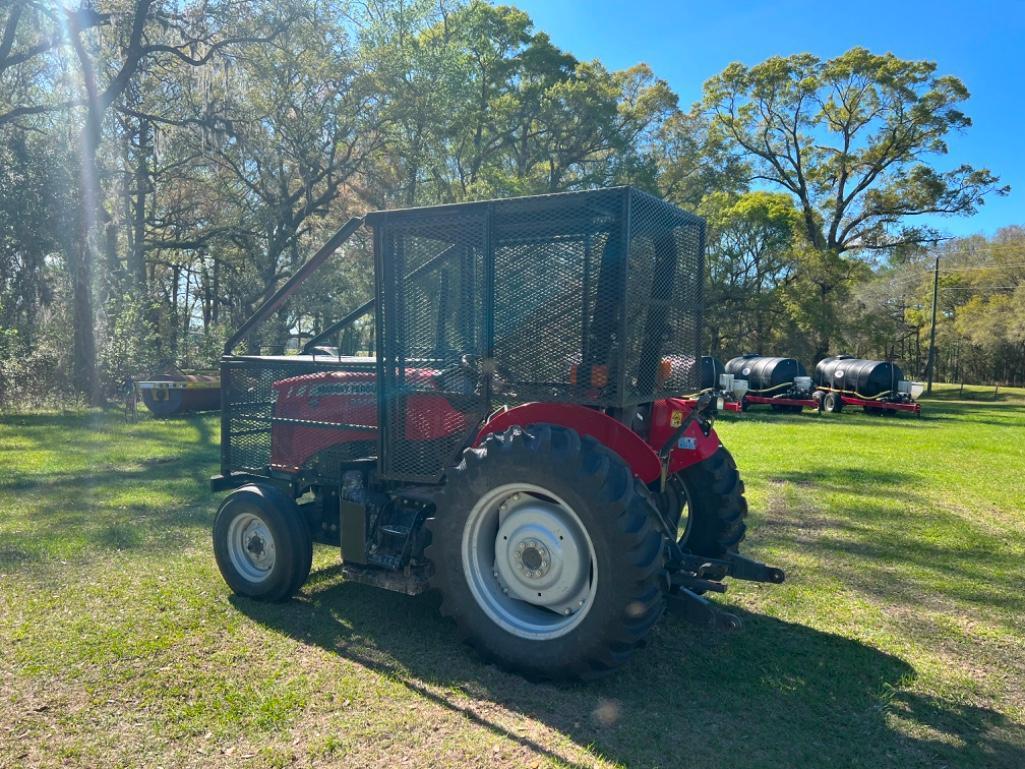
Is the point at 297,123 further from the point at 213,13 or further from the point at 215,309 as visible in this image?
the point at 215,309

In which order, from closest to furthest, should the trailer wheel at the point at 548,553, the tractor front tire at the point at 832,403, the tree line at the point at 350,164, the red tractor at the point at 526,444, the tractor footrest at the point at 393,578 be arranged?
the trailer wheel at the point at 548,553 → the red tractor at the point at 526,444 → the tractor footrest at the point at 393,578 → the tree line at the point at 350,164 → the tractor front tire at the point at 832,403

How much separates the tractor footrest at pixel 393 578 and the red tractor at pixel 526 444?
12mm

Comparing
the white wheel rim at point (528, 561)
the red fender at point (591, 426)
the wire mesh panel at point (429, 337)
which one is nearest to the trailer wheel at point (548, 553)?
the white wheel rim at point (528, 561)

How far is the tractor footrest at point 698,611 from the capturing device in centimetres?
406

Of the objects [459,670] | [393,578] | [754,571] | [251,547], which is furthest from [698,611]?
[251,547]

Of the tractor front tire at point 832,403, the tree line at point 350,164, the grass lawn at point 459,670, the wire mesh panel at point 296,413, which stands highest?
the tree line at point 350,164

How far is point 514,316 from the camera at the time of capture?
4.17m

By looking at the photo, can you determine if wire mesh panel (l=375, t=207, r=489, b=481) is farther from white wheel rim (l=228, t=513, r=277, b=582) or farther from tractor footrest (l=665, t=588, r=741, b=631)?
tractor footrest (l=665, t=588, r=741, b=631)

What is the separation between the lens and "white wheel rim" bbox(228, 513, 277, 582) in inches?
199

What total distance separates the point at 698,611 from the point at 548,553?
36.2 inches

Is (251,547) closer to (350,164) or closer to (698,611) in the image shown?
(698,611)

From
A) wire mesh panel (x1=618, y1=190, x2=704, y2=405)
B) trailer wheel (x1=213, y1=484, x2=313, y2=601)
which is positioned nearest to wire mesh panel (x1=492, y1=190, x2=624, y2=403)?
wire mesh panel (x1=618, y1=190, x2=704, y2=405)

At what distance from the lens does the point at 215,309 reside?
4038 centimetres

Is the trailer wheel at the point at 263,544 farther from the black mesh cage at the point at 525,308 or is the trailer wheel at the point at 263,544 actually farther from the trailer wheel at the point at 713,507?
the trailer wheel at the point at 713,507
